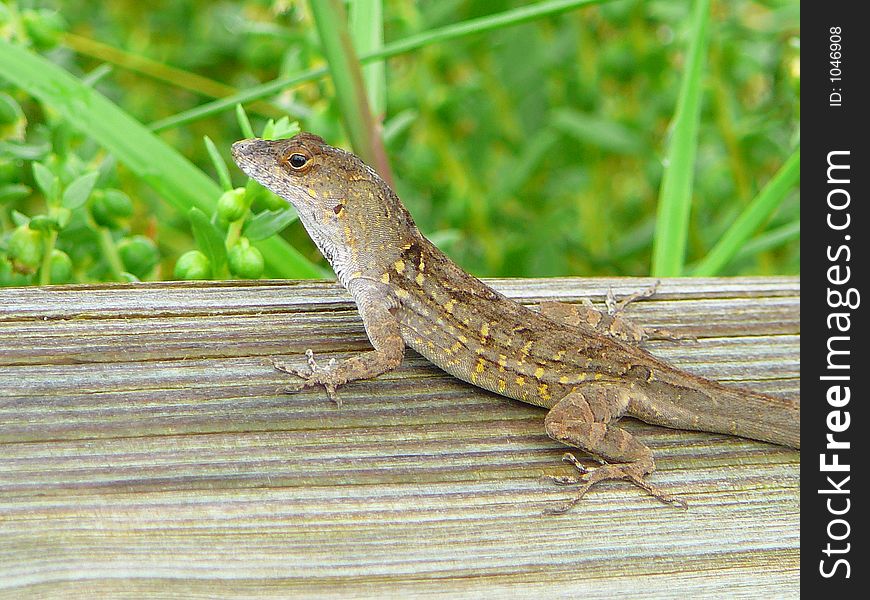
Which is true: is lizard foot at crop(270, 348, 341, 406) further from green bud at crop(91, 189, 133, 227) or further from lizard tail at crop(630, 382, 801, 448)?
green bud at crop(91, 189, 133, 227)

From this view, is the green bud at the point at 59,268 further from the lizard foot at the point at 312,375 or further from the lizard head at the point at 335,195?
the lizard foot at the point at 312,375

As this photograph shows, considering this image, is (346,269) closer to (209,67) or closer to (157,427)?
(157,427)

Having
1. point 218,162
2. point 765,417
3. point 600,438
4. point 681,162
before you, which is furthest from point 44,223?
point 681,162

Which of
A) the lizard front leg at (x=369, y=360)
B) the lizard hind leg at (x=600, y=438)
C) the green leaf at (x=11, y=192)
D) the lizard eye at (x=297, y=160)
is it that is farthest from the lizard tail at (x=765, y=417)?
the green leaf at (x=11, y=192)

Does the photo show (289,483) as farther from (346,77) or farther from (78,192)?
(346,77)
